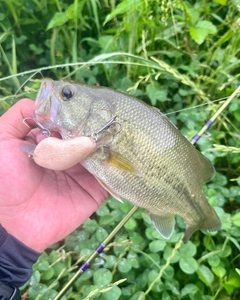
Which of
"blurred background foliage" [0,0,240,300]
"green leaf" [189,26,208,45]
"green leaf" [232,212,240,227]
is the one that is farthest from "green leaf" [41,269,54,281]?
"green leaf" [189,26,208,45]

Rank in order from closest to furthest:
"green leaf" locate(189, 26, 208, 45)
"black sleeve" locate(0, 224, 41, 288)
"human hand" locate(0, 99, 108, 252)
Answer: "human hand" locate(0, 99, 108, 252) → "black sleeve" locate(0, 224, 41, 288) → "green leaf" locate(189, 26, 208, 45)

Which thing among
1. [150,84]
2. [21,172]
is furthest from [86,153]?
[150,84]

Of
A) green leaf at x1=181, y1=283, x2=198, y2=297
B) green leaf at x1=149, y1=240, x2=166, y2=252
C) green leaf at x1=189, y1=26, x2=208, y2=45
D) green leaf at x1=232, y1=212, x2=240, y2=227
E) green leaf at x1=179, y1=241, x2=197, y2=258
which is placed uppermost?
green leaf at x1=189, y1=26, x2=208, y2=45

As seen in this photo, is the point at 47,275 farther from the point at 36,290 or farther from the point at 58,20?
the point at 58,20

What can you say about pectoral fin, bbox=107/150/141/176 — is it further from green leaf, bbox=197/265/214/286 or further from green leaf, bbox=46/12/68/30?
green leaf, bbox=46/12/68/30

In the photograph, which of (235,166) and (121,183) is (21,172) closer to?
(121,183)

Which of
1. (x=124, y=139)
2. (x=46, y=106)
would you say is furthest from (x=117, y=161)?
(x=46, y=106)

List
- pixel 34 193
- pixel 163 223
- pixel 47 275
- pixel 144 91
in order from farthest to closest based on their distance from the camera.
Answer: pixel 144 91
pixel 47 275
pixel 163 223
pixel 34 193

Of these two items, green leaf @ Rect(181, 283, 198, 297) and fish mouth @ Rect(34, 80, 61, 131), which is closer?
fish mouth @ Rect(34, 80, 61, 131)
